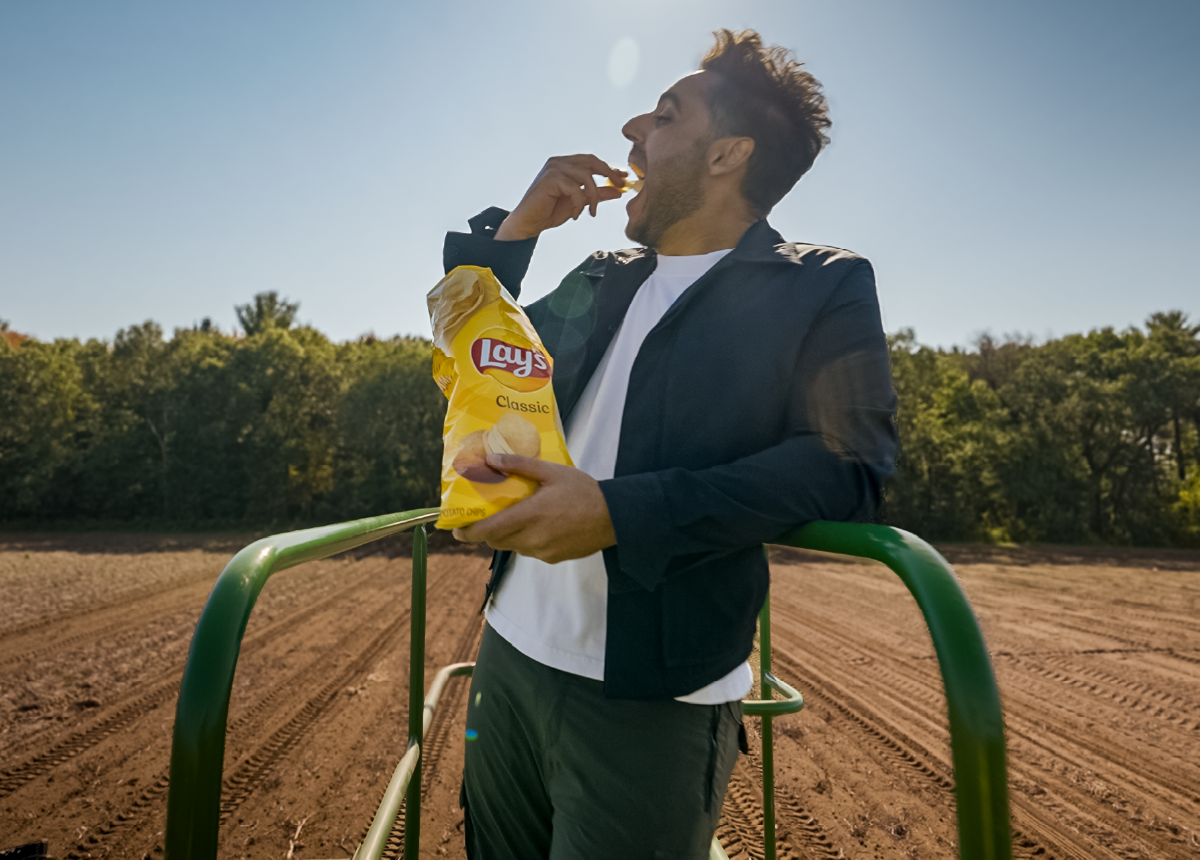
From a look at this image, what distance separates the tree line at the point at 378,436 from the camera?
2161 cm

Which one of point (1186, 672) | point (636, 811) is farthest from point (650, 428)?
point (1186, 672)

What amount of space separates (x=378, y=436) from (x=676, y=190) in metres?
23.1

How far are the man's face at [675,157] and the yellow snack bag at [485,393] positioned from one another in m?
0.45

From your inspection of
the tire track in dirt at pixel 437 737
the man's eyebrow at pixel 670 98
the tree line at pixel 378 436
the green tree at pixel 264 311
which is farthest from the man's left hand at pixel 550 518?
the green tree at pixel 264 311

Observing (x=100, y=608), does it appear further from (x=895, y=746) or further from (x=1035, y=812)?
(x=1035, y=812)

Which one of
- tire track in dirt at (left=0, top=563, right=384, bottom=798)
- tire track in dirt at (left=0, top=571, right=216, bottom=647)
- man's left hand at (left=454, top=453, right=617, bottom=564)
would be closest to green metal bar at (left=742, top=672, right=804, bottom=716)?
man's left hand at (left=454, top=453, right=617, bottom=564)

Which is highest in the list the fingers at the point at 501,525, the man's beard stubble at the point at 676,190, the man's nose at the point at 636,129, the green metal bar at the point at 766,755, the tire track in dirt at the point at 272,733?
the man's nose at the point at 636,129

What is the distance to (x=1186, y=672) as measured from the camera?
248 inches

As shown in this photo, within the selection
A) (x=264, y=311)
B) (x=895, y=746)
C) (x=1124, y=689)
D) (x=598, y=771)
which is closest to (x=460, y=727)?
(x=895, y=746)

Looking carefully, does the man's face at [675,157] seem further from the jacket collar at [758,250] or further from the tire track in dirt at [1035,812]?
the tire track in dirt at [1035,812]

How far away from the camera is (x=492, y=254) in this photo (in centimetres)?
148

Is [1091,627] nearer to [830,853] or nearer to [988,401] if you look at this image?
[830,853]

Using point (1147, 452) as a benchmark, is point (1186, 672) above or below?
below

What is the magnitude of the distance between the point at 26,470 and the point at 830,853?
31.4 meters
